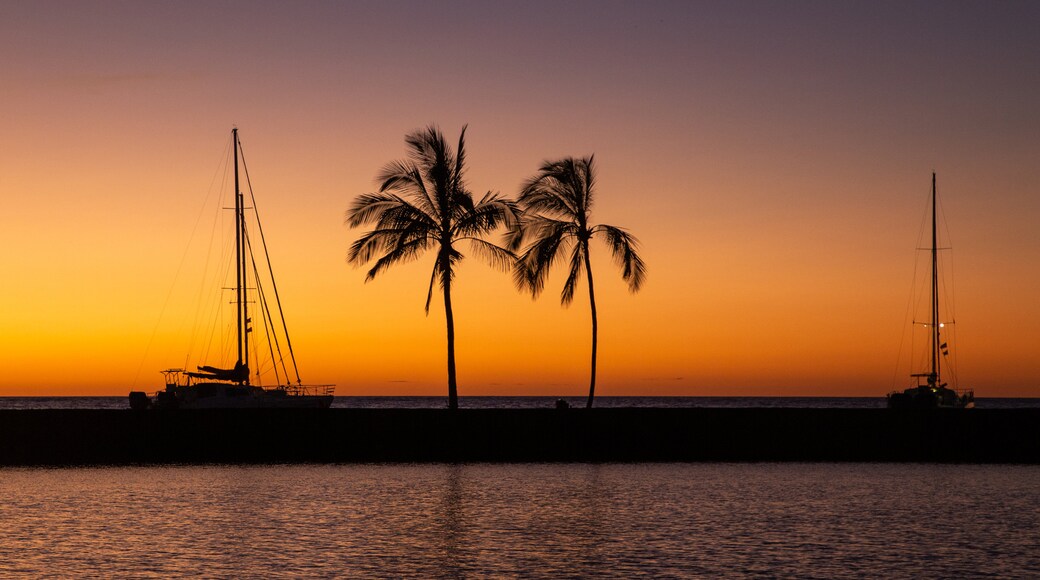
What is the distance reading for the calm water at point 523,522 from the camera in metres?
22.4

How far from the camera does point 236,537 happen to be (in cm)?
2612

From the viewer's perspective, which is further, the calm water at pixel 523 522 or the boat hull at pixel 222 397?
the boat hull at pixel 222 397

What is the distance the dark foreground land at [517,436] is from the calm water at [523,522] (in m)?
2.70

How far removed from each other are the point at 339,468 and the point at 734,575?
79.3 feet

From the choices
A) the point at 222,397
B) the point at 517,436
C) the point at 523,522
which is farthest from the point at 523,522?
the point at 222,397

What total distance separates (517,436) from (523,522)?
17.7 m

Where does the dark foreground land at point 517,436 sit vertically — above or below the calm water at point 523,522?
above

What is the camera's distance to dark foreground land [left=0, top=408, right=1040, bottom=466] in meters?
44.0

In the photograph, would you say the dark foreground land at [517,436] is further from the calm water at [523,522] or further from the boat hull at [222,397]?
the boat hull at [222,397]

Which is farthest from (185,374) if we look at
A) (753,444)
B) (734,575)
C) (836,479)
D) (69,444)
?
(734,575)

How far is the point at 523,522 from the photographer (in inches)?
1117

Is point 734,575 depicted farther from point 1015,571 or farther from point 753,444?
point 753,444

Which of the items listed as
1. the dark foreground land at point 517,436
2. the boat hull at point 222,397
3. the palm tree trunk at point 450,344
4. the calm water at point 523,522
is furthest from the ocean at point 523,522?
the boat hull at point 222,397

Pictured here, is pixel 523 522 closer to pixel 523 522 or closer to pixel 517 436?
pixel 523 522
